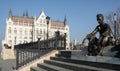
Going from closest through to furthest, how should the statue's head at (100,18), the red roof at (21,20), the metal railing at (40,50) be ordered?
the statue's head at (100,18), the metal railing at (40,50), the red roof at (21,20)

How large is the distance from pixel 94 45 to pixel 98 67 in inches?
69.3

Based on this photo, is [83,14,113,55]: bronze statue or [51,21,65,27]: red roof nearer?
[83,14,113,55]: bronze statue

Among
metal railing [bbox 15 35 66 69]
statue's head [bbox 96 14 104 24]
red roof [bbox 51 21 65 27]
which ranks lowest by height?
Answer: metal railing [bbox 15 35 66 69]

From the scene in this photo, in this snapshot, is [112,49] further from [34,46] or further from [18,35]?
[18,35]

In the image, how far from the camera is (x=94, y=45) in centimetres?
966

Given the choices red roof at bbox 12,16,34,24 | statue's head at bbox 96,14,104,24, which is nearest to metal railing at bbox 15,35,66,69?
statue's head at bbox 96,14,104,24

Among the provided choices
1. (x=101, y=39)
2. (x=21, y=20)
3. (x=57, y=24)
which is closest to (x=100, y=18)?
(x=101, y=39)

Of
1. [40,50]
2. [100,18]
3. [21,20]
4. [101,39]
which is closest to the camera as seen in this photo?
[101,39]

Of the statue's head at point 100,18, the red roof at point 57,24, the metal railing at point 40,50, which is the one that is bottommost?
the metal railing at point 40,50

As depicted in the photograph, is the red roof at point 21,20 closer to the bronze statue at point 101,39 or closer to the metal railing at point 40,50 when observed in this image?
the metal railing at point 40,50

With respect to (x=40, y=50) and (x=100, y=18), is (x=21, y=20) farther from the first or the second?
(x=100, y=18)

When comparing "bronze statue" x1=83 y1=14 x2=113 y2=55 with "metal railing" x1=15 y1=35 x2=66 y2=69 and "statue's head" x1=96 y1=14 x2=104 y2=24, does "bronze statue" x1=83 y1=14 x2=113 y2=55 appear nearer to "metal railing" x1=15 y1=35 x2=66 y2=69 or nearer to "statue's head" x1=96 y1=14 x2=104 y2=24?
"statue's head" x1=96 y1=14 x2=104 y2=24

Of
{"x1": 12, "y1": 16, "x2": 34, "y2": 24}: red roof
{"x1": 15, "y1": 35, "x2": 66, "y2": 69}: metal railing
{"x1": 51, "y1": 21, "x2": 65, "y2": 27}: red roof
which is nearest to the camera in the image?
{"x1": 15, "y1": 35, "x2": 66, "y2": 69}: metal railing

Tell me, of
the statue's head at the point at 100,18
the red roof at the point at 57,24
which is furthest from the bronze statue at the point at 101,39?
the red roof at the point at 57,24
